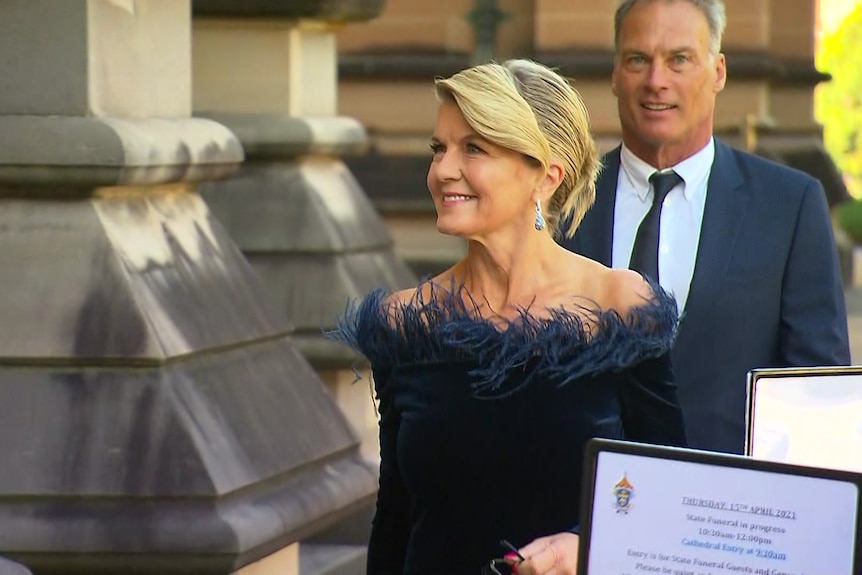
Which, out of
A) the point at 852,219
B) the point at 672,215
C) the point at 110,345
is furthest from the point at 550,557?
the point at 852,219

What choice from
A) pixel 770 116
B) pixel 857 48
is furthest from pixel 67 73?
pixel 857 48

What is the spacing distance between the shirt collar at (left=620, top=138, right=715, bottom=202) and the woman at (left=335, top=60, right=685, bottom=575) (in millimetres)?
668

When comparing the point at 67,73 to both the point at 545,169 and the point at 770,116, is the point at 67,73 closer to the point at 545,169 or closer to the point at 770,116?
the point at 545,169

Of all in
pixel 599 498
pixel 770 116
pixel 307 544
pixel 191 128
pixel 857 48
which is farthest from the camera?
pixel 857 48

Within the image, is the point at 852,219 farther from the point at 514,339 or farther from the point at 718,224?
the point at 514,339

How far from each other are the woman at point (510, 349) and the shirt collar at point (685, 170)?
0.67 metres

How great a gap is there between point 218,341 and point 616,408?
1795 millimetres

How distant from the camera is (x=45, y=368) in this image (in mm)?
4422

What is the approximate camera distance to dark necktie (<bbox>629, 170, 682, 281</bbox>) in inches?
149

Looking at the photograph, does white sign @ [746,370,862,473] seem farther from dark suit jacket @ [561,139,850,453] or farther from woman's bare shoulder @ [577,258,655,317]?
dark suit jacket @ [561,139,850,453]

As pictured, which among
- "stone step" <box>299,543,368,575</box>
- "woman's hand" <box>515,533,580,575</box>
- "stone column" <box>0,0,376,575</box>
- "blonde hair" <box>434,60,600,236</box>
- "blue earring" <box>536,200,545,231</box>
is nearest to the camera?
"woman's hand" <box>515,533,580,575</box>

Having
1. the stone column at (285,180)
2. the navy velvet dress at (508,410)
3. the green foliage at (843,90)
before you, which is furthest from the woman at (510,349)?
the green foliage at (843,90)

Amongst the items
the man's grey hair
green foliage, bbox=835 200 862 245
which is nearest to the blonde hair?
the man's grey hair

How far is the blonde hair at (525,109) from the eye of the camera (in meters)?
3.04
